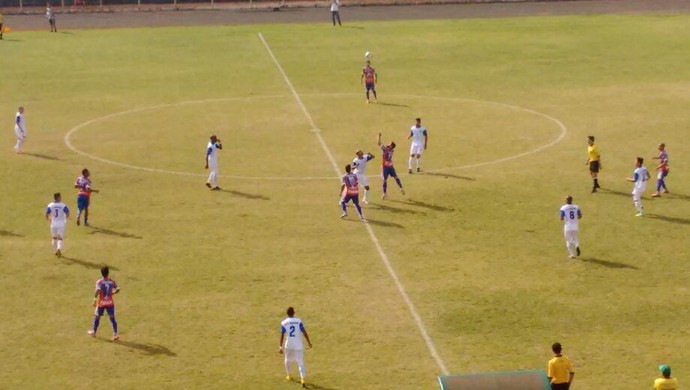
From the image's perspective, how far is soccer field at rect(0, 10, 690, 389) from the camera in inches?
1262

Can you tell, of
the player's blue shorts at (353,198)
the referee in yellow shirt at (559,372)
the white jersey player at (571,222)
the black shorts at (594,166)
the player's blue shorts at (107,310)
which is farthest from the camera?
the black shorts at (594,166)

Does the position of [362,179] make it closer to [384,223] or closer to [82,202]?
[384,223]

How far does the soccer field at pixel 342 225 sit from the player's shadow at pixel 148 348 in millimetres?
77

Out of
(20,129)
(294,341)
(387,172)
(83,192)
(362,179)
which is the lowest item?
(294,341)

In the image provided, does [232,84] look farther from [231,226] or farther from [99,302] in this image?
[99,302]

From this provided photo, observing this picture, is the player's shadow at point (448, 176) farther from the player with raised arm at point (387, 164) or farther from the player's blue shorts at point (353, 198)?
the player's blue shorts at point (353, 198)

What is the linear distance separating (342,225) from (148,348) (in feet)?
41.6

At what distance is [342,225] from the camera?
144ft

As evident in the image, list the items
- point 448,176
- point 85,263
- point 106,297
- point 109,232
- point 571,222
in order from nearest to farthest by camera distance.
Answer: point 106,297, point 571,222, point 85,263, point 109,232, point 448,176

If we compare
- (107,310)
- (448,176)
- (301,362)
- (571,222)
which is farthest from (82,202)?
(571,222)

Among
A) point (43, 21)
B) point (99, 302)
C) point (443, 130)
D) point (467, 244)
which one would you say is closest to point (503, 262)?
point (467, 244)

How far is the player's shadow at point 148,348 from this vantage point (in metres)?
32.1

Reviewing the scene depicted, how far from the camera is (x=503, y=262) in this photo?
39.2 meters

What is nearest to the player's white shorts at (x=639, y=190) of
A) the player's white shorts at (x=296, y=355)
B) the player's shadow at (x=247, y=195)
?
the player's shadow at (x=247, y=195)
